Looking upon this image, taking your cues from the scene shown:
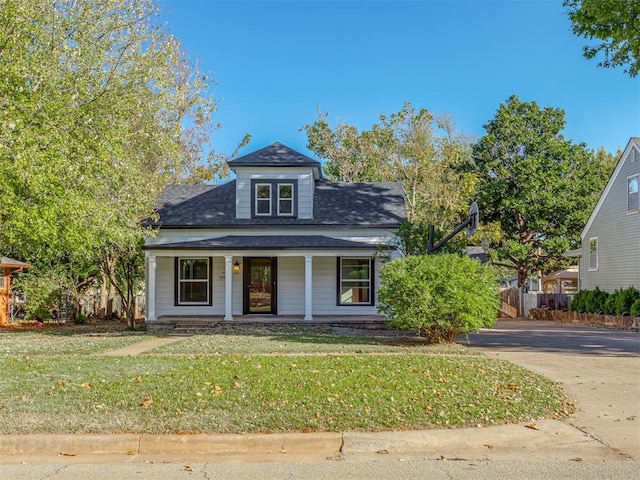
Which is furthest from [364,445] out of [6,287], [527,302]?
[527,302]

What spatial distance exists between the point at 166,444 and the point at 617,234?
23815 millimetres

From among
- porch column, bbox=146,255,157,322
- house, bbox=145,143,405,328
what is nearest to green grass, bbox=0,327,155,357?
porch column, bbox=146,255,157,322

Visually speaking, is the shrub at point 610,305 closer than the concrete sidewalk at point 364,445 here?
No

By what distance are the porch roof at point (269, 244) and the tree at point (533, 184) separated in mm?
13584

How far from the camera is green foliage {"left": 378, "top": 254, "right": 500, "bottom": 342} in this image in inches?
498

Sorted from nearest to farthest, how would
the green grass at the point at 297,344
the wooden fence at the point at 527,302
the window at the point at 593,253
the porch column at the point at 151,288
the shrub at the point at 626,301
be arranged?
the green grass at the point at 297,344 → the porch column at the point at 151,288 → the shrub at the point at 626,301 → the window at the point at 593,253 → the wooden fence at the point at 527,302

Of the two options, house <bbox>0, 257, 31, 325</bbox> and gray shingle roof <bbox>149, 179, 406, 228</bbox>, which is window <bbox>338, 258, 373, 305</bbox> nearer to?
gray shingle roof <bbox>149, 179, 406, 228</bbox>

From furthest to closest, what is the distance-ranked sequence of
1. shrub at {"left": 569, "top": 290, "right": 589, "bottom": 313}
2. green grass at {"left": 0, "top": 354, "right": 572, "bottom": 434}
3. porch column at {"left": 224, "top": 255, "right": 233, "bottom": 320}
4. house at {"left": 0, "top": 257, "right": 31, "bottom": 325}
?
shrub at {"left": 569, "top": 290, "right": 589, "bottom": 313} → house at {"left": 0, "top": 257, "right": 31, "bottom": 325} → porch column at {"left": 224, "top": 255, "right": 233, "bottom": 320} → green grass at {"left": 0, "top": 354, "right": 572, "bottom": 434}

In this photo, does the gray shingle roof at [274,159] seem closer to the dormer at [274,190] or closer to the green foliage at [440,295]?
the dormer at [274,190]

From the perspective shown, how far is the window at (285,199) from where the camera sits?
20.8m

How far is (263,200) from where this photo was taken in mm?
20812

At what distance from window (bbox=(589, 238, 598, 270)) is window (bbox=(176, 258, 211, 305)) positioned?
17511mm

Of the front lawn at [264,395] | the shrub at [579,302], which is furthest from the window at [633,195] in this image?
the front lawn at [264,395]

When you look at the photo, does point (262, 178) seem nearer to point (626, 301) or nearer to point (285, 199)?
point (285, 199)
